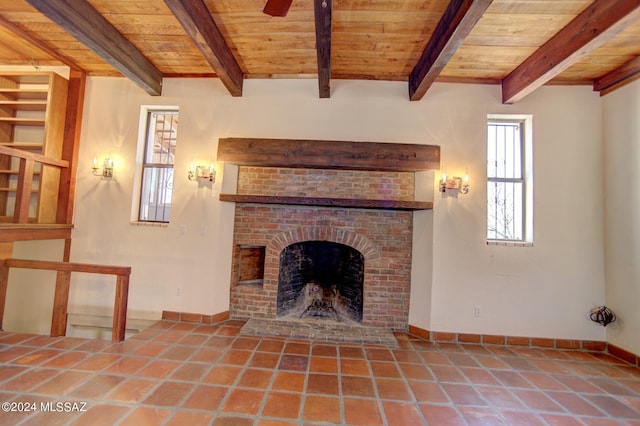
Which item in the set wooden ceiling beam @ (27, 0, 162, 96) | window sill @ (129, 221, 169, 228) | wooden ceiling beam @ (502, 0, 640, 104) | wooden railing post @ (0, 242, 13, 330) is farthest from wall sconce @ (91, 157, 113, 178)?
wooden ceiling beam @ (502, 0, 640, 104)

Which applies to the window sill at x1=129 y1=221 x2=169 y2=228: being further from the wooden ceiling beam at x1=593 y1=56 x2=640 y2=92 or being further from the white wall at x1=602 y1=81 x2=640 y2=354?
the wooden ceiling beam at x1=593 y1=56 x2=640 y2=92

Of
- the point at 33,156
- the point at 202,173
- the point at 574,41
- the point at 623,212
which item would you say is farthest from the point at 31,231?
the point at 623,212

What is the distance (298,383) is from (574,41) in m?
3.94

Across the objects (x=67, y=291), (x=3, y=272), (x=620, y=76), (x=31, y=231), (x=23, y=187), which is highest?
(x=620, y=76)

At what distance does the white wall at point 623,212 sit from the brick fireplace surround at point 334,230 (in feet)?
7.46

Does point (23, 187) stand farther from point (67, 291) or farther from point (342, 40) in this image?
point (342, 40)

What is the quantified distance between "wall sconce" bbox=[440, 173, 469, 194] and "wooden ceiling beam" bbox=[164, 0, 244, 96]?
9.48ft

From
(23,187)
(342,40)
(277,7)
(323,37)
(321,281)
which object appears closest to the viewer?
(277,7)

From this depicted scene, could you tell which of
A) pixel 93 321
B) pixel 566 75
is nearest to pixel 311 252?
pixel 93 321

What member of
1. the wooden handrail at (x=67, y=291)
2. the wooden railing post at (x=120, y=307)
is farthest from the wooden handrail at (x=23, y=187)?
the wooden railing post at (x=120, y=307)

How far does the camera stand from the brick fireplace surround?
3.47 metres

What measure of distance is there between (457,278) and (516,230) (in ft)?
3.41

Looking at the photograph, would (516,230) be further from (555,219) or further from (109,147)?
(109,147)

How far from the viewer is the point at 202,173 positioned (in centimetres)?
339
